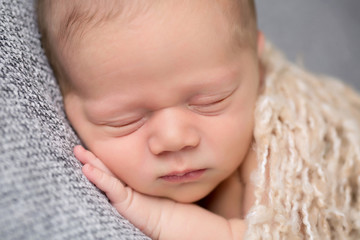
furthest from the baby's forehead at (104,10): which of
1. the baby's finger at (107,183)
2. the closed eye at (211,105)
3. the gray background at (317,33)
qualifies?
the gray background at (317,33)

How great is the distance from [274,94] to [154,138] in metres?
0.32

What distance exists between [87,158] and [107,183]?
70 millimetres

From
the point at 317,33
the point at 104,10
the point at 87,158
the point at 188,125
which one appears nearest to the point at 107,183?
the point at 87,158

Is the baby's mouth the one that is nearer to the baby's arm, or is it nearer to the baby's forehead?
the baby's arm

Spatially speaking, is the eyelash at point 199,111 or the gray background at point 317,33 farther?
the gray background at point 317,33

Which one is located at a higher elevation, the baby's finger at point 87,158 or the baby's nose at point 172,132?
the baby's nose at point 172,132

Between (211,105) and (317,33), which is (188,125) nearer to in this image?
(211,105)

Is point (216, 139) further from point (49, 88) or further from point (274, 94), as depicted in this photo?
point (49, 88)

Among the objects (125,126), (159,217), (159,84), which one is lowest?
(159,217)

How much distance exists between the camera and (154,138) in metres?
0.95

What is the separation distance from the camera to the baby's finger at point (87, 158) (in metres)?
0.96

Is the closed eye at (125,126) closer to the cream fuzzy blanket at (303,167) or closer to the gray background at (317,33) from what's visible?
the cream fuzzy blanket at (303,167)

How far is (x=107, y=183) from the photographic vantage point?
3.13 feet

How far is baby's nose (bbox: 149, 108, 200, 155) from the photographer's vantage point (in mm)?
921
